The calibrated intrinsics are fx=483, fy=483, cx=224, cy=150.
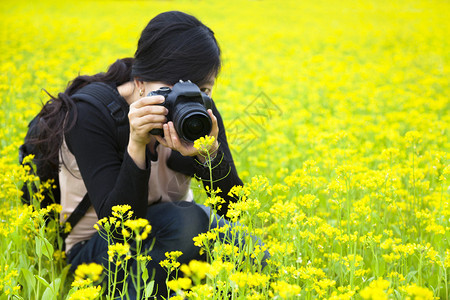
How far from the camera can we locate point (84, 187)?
2.29m

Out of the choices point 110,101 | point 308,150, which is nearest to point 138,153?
point 110,101

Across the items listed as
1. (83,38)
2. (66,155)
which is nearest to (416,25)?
(83,38)

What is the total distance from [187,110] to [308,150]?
2041 mm

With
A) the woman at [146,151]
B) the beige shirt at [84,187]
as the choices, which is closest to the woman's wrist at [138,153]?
the woman at [146,151]

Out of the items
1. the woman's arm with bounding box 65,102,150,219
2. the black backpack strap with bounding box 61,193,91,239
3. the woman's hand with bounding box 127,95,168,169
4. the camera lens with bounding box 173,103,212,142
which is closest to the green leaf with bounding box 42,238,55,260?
the woman's arm with bounding box 65,102,150,219

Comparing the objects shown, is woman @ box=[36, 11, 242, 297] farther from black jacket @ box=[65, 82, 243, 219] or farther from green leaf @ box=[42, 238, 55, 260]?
green leaf @ box=[42, 238, 55, 260]

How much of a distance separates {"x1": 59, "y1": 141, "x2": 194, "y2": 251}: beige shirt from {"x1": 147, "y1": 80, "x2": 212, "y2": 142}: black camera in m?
0.53

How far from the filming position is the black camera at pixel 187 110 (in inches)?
68.1

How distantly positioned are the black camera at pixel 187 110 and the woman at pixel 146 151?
0.14 ft

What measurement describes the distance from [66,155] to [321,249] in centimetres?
124

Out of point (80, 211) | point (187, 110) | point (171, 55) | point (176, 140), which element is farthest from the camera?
point (80, 211)

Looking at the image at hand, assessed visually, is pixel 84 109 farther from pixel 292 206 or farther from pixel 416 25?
pixel 416 25

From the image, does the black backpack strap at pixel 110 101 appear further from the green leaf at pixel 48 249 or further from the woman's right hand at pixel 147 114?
the green leaf at pixel 48 249

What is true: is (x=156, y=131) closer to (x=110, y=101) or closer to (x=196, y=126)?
(x=196, y=126)
